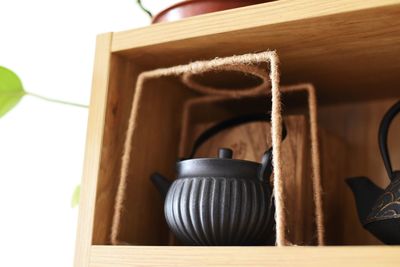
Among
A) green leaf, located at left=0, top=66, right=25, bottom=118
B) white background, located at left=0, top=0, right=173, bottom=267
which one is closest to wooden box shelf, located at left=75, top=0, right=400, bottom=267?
green leaf, located at left=0, top=66, right=25, bottom=118

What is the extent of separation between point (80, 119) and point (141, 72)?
1.43 ft

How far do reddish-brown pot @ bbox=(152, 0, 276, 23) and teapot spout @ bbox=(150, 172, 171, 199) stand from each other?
9.7 inches

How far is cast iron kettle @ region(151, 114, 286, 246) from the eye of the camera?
0.78m

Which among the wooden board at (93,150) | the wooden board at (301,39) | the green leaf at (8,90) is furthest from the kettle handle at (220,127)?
the green leaf at (8,90)

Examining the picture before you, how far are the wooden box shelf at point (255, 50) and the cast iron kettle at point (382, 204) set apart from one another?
0.11m

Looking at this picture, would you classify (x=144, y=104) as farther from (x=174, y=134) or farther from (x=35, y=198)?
(x=35, y=198)

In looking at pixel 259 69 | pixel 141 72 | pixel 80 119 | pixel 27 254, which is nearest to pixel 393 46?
pixel 259 69

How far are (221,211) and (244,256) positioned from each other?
9cm

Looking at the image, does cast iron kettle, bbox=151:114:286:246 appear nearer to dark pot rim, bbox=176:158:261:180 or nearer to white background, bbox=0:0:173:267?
dark pot rim, bbox=176:158:261:180

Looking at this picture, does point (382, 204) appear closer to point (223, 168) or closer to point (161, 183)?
point (223, 168)

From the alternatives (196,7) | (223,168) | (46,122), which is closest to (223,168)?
(223,168)

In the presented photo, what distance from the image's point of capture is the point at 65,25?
1.36 meters

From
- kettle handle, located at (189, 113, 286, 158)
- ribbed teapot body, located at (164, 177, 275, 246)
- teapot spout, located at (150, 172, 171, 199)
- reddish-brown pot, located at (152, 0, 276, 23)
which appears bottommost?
ribbed teapot body, located at (164, 177, 275, 246)

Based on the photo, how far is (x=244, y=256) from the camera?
695 mm
